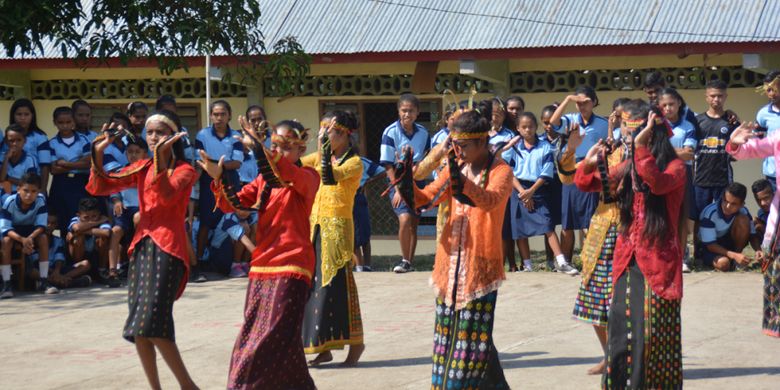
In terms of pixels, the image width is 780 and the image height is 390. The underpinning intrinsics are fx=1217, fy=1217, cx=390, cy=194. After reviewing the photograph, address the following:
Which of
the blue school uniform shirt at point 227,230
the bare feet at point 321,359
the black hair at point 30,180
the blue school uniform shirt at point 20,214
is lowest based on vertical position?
the bare feet at point 321,359

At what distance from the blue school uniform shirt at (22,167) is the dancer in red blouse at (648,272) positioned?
287 inches

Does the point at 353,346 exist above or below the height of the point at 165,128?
below

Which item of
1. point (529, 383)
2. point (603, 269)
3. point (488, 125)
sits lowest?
point (529, 383)

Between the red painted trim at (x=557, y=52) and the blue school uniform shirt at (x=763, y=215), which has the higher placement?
the red painted trim at (x=557, y=52)

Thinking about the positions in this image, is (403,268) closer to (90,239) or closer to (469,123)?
(90,239)

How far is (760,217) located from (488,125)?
6.62 m

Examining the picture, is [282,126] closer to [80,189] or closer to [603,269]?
[603,269]

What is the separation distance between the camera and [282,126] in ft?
23.8

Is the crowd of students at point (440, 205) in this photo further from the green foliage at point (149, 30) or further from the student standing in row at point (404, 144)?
the green foliage at point (149, 30)

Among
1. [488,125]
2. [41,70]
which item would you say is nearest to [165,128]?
[488,125]

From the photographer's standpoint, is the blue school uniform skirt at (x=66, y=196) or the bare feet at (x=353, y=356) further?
the blue school uniform skirt at (x=66, y=196)

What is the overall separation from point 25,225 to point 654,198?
23.9 feet

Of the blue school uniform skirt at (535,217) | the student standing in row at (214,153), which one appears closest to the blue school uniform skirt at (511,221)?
the blue school uniform skirt at (535,217)

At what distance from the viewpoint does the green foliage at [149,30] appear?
11.0 meters
